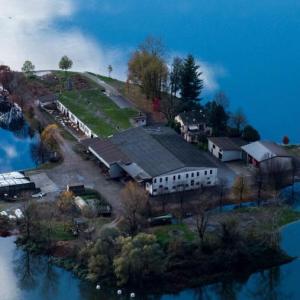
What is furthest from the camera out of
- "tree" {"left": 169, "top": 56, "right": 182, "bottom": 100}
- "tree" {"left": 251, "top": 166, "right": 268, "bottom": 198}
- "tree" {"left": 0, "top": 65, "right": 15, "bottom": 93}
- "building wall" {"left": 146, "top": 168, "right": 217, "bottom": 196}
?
"tree" {"left": 0, "top": 65, "right": 15, "bottom": 93}

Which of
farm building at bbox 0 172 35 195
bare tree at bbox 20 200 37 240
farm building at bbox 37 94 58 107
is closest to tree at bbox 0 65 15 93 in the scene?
farm building at bbox 37 94 58 107

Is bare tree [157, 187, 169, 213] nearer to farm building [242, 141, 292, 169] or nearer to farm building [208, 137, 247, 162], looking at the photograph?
farm building [208, 137, 247, 162]

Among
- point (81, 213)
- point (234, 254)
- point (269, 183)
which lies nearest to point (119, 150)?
point (81, 213)

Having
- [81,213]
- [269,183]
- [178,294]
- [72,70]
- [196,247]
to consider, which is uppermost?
[72,70]

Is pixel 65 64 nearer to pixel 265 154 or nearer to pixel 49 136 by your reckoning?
pixel 49 136

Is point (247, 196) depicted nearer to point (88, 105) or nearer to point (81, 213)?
point (81, 213)

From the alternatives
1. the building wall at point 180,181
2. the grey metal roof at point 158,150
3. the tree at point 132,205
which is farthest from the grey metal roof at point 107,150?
the tree at point 132,205
